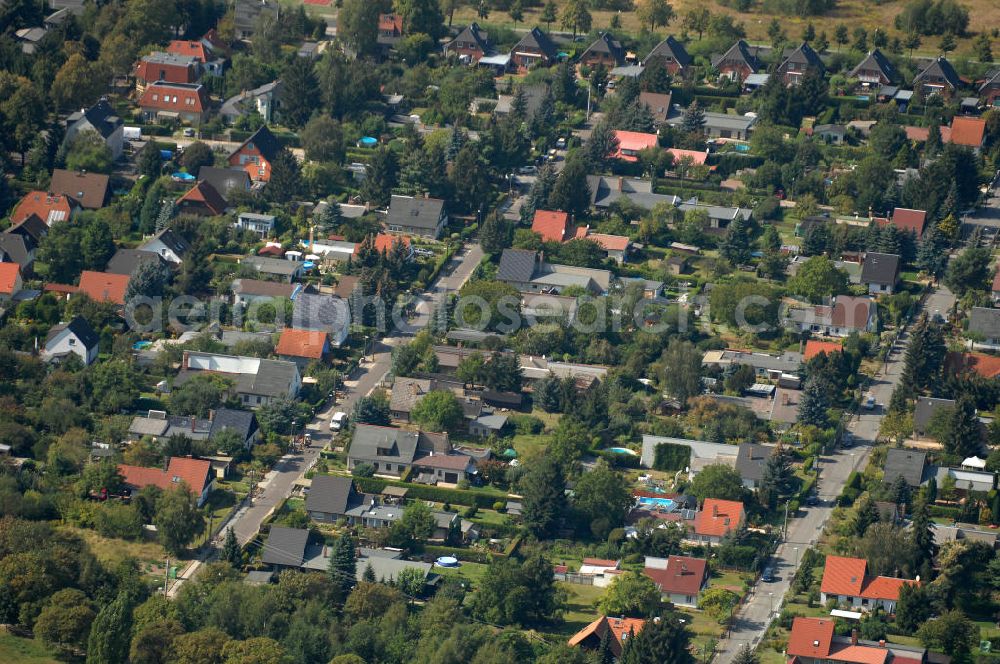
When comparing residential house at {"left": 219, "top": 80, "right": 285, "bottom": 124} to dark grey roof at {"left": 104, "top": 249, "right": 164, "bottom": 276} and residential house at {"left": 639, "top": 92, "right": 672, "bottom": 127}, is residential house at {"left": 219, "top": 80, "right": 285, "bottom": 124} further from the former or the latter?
residential house at {"left": 639, "top": 92, "right": 672, "bottom": 127}

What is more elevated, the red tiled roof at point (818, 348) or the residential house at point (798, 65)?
the residential house at point (798, 65)

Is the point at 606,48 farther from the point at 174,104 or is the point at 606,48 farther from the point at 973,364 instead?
the point at 973,364

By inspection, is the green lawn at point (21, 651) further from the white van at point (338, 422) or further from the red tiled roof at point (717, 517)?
the red tiled roof at point (717, 517)

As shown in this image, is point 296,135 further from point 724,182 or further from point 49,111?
point 724,182

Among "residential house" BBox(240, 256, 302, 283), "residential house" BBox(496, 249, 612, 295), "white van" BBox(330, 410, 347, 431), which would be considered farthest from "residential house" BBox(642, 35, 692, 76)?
"white van" BBox(330, 410, 347, 431)

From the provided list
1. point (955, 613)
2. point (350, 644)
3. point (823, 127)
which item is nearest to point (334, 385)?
point (350, 644)

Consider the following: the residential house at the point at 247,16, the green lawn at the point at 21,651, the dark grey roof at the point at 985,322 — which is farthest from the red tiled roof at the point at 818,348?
the residential house at the point at 247,16
